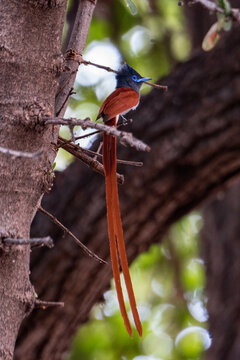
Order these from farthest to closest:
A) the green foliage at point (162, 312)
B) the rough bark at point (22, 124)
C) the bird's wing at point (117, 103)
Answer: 1. the green foliage at point (162, 312)
2. the bird's wing at point (117, 103)
3. the rough bark at point (22, 124)

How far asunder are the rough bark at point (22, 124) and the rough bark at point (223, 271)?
2.57 metres

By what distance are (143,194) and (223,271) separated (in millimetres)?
1428

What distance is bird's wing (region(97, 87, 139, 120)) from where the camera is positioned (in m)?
0.88

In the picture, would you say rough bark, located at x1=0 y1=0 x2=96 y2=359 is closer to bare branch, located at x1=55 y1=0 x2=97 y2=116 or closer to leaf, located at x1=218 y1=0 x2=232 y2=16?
bare branch, located at x1=55 y1=0 x2=97 y2=116

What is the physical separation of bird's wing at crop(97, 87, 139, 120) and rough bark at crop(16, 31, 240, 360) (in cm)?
144

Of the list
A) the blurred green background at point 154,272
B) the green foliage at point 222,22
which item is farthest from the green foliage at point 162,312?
the green foliage at point 222,22

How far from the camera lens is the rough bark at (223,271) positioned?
322 cm

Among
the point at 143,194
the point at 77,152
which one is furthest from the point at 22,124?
the point at 143,194

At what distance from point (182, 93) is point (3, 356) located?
190 centimetres

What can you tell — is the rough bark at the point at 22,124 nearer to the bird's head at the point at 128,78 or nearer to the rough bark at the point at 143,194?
the bird's head at the point at 128,78

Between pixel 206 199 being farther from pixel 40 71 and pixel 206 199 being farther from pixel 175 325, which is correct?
pixel 175 325

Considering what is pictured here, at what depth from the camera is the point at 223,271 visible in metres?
3.58

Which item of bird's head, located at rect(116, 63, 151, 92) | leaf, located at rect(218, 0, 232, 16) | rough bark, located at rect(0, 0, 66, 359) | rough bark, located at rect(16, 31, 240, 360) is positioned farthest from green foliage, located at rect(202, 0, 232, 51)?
rough bark, located at rect(16, 31, 240, 360)

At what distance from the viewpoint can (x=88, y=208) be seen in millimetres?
2373
